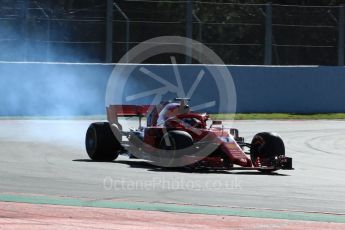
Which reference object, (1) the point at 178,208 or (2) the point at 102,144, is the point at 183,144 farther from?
(1) the point at 178,208

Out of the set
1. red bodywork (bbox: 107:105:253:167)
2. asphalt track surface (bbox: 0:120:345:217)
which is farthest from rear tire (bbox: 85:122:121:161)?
red bodywork (bbox: 107:105:253:167)

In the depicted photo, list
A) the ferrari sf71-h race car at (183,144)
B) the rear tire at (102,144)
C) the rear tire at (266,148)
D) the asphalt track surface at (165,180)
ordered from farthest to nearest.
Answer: the rear tire at (102,144)
the rear tire at (266,148)
the ferrari sf71-h race car at (183,144)
the asphalt track surface at (165,180)

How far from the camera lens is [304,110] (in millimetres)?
30234

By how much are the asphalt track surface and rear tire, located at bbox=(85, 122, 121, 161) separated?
0.20 m

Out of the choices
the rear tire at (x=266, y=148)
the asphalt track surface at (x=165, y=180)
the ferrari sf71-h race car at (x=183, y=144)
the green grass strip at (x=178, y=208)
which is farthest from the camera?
the rear tire at (x=266, y=148)

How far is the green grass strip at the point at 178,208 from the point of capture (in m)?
9.91

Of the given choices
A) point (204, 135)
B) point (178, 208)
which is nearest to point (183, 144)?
point (204, 135)

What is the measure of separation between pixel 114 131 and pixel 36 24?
520 inches

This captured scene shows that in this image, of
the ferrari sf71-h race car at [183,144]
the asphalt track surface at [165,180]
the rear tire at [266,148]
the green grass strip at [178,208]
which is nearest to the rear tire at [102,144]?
the ferrari sf71-h race car at [183,144]

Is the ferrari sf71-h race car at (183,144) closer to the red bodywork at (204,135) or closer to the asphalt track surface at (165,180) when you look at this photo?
the red bodywork at (204,135)

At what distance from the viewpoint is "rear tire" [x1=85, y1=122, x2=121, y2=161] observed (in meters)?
15.7

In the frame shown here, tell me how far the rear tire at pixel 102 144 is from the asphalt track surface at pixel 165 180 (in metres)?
0.20

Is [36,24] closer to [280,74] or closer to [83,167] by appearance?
[280,74]

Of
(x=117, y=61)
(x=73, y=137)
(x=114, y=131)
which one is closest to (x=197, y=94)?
(x=117, y=61)
